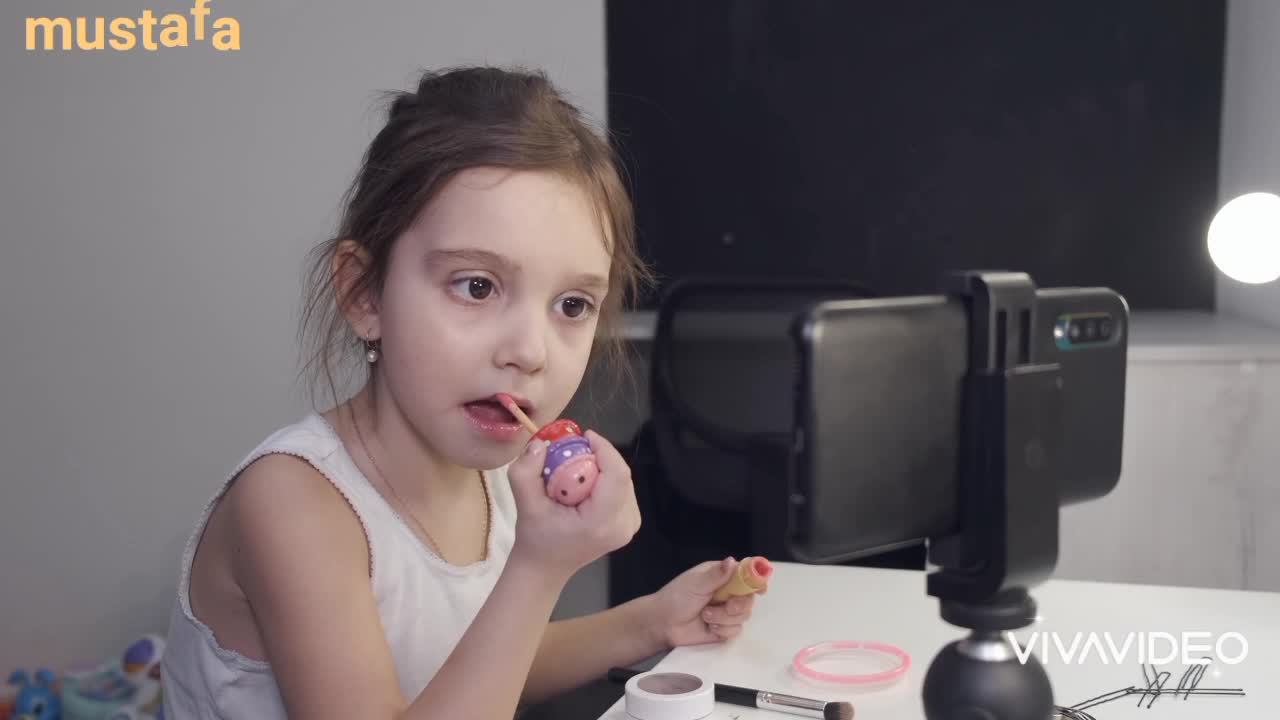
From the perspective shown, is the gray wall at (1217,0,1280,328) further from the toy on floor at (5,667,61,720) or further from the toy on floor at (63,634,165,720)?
the toy on floor at (5,667,61,720)

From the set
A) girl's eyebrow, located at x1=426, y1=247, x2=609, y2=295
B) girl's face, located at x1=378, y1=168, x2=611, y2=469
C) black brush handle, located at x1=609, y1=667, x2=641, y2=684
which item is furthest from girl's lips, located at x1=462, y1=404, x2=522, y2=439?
black brush handle, located at x1=609, y1=667, x2=641, y2=684

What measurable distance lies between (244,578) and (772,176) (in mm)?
1738

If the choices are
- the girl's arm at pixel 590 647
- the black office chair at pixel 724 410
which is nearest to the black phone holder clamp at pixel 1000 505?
the girl's arm at pixel 590 647

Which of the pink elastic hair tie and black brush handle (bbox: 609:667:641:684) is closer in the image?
the pink elastic hair tie

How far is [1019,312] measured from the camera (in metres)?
0.58

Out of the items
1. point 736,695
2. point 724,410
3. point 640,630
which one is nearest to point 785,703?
point 736,695

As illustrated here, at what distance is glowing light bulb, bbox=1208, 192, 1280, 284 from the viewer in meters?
1.28

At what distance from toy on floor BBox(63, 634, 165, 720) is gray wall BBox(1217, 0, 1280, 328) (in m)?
1.89

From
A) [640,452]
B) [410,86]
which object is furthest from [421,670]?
[410,86]

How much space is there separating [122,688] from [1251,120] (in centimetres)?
215

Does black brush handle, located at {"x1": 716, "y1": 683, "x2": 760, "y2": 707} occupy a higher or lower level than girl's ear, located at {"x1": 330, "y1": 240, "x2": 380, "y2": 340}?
lower

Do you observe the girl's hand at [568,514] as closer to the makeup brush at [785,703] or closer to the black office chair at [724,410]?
the makeup brush at [785,703]

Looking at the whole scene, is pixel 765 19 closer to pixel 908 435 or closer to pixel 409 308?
pixel 409 308

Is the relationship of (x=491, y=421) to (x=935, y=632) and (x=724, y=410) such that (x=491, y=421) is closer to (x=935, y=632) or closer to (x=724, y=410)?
(x=935, y=632)
